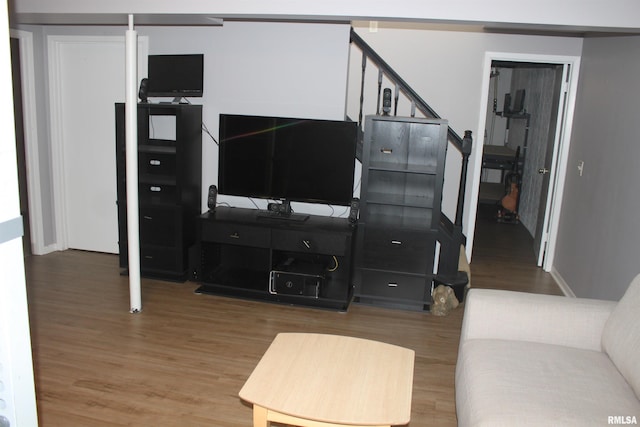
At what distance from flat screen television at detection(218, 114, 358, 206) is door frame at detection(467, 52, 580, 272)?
1.54 m

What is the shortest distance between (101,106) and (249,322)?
2.66 m

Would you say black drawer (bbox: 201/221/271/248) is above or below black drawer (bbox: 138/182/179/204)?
A: below

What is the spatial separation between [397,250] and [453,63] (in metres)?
2.08

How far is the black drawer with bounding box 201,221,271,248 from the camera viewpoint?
425 centimetres

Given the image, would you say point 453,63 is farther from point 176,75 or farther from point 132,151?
point 132,151

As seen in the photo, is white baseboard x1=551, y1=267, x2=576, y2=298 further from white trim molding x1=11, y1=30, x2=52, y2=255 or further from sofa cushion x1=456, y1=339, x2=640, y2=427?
white trim molding x1=11, y1=30, x2=52, y2=255

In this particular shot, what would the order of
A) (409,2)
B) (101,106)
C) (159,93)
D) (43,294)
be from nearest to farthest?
(409,2)
(43,294)
(159,93)
(101,106)

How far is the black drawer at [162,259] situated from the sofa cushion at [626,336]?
3.27 metres

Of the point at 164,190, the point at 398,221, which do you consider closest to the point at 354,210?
the point at 398,221

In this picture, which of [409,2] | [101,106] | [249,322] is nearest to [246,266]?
[249,322]

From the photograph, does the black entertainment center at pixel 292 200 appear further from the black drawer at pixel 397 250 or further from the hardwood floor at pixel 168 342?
the hardwood floor at pixel 168 342

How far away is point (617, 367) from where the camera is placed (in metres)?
2.39

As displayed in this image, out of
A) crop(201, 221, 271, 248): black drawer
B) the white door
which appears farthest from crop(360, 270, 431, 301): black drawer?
the white door

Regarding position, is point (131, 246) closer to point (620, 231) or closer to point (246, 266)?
point (246, 266)
